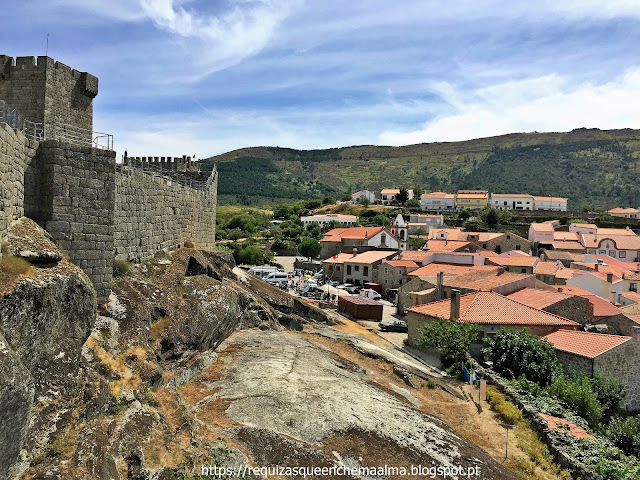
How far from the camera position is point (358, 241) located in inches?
2980

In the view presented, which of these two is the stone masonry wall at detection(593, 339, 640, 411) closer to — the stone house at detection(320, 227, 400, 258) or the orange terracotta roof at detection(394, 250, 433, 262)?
the orange terracotta roof at detection(394, 250, 433, 262)

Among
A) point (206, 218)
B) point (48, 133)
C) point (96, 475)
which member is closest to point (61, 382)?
point (96, 475)

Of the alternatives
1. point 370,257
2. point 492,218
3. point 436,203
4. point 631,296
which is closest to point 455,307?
point 631,296

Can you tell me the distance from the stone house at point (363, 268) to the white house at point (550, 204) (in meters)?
72.3

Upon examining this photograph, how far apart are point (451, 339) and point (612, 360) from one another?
24.1 feet

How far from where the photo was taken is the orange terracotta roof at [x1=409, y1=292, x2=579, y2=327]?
91.5 ft

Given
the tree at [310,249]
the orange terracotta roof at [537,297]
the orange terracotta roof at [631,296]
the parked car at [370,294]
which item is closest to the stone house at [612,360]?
the orange terracotta roof at [537,297]

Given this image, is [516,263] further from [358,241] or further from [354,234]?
[354,234]

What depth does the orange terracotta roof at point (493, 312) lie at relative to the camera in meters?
27.9

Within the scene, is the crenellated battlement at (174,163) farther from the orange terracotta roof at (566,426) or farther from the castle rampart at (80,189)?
the orange terracotta roof at (566,426)

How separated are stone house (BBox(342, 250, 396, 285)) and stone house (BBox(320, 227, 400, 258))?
8.55 m

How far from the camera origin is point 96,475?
7.47 meters

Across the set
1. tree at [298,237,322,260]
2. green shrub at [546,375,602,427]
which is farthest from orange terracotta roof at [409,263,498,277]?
→ tree at [298,237,322,260]

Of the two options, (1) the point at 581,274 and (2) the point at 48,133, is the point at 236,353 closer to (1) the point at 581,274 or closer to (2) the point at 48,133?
(2) the point at 48,133
